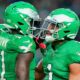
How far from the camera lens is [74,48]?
173 inches

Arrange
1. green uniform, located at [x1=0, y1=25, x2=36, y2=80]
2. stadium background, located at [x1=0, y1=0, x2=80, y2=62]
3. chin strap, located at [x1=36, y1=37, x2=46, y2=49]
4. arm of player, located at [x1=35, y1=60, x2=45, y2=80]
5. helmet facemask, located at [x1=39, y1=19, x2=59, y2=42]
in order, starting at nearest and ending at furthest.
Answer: green uniform, located at [x1=0, y1=25, x2=36, y2=80] → helmet facemask, located at [x1=39, y1=19, x2=59, y2=42] → chin strap, located at [x1=36, y1=37, x2=46, y2=49] → arm of player, located at [x1=35, y1=60, x2=45, y2=80] → stadium background, located at [x1=0, y1=0, x2=80, y2=62]

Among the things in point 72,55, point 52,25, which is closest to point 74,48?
point 72,55

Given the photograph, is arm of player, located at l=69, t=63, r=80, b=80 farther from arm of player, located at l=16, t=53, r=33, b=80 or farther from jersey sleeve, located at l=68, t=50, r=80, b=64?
arm of player, located at l=16, t=53, r=33, b=80

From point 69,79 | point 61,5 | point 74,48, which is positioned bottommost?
point 69,79

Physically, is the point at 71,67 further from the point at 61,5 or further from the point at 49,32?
the point at 61,5

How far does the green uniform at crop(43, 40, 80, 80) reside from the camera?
4.35 m

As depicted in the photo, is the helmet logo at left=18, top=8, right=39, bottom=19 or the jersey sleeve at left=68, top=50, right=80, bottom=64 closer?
the jersey sleeve at left=68, top=50, right=80, bottom=64

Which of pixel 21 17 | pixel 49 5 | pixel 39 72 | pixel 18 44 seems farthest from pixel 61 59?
pixel 49 5

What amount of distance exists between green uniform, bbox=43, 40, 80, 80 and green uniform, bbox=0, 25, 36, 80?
0.82 ft

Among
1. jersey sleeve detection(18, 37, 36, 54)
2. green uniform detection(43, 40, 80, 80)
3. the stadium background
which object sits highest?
the stadium background

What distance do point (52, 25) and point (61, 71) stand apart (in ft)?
1.47

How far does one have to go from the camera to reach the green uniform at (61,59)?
14.3 feet

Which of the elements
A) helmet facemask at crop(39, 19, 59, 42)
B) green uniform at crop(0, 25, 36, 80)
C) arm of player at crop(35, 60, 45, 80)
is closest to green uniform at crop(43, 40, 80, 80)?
helmet facemask at crop(39, 19, 59, 42)

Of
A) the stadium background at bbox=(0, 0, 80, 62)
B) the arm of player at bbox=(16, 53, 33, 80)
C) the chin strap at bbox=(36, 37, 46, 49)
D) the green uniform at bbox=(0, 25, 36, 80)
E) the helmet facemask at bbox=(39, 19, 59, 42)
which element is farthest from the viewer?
the stadium background at bbox=(0, 0, 80, 62)
